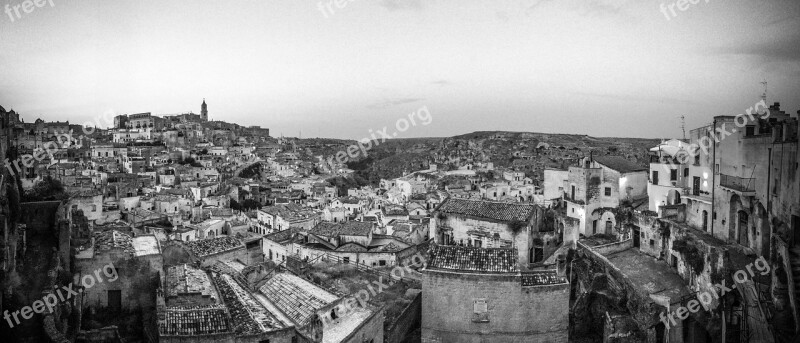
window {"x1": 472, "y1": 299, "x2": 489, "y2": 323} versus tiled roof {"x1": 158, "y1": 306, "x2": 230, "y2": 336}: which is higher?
tiled roof {"x1": 158, "y1": 306, "x2": 230, "y2": 336}

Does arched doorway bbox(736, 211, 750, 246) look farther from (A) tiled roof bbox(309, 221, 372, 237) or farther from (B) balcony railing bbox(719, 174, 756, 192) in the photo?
(A) tiled roof bbox(309, 221, 372, 237)

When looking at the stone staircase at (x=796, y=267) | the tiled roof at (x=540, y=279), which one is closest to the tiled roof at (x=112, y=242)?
the tiled roof at (x=540, y=279)

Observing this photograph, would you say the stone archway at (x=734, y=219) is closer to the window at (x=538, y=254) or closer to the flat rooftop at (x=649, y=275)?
the flat rooftop at (x=649, y=275)

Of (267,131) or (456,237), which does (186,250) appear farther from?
(267,131)

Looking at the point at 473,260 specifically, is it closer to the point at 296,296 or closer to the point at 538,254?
the point at 296,296

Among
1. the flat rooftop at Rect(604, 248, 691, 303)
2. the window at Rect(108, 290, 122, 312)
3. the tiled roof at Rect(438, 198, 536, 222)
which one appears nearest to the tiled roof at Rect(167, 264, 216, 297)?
the window at Rect(108, 290, 122, 312)
